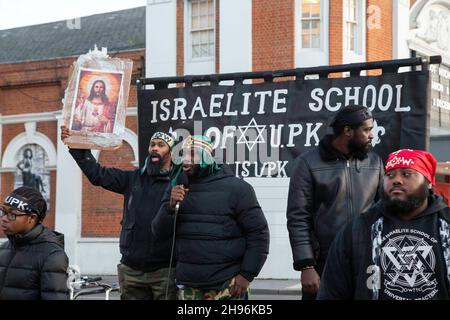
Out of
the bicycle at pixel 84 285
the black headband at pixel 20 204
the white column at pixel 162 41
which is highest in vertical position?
the white column at pixel 162 41

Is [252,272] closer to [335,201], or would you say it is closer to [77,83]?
[335,201]

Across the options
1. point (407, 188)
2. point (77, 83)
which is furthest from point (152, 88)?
point (407, 188)

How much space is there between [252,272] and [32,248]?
59.1 inches

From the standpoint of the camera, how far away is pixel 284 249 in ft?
66.5

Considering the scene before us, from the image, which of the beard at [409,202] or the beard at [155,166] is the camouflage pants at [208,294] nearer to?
the beard at [155,166]

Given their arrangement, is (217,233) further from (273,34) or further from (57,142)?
(57,142)

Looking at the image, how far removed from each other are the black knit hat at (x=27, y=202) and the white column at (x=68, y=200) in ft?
59.7

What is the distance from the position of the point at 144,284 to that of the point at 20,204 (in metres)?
1.54

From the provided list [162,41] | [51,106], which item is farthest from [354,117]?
[51,106]

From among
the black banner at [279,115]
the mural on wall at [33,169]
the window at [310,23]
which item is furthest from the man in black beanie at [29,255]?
the mural on wall at [33,169]

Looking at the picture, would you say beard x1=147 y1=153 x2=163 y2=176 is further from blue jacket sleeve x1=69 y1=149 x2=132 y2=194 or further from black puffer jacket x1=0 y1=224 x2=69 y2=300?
Answer: black puffer jacket x1=0 y1=224 x2=69 y2=300

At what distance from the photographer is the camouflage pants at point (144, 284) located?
587 cm

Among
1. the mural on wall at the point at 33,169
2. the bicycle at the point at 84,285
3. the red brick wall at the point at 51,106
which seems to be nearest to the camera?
the bicycle at the point at 84,285

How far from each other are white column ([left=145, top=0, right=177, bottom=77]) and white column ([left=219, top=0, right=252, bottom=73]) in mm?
1565
